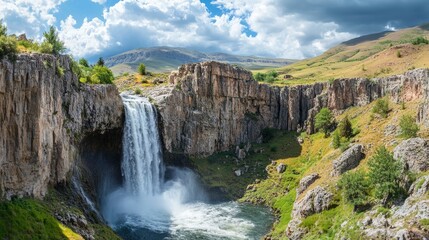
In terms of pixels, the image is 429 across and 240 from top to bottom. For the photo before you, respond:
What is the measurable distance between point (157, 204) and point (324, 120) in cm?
4259

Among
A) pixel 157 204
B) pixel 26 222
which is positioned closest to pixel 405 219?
pixel 26 222

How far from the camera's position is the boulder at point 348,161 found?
208ft

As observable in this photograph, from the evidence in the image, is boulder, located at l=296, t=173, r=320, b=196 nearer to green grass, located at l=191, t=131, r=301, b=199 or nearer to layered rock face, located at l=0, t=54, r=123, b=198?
green grass, located at l=191, t=131, r=301, b=199

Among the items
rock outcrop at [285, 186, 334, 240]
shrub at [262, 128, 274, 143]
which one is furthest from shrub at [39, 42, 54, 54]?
shrub at [262, 128, 274, 143]

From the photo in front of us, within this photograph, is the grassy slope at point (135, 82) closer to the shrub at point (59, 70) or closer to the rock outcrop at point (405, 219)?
the shrub at point (59, 70)

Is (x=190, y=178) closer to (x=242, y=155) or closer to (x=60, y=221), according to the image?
(x=242, y=155)

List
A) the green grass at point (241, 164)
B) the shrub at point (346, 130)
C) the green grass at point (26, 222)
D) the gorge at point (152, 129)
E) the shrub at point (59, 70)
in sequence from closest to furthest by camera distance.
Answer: the green grass at point (26, 222), the gorge at point (152, 129), the shrub at point (59, 70), the shrub at point (346, 130), the green grass at point (241, 164)

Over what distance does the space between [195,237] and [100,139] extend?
2536 centimetres

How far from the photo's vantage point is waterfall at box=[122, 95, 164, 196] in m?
76.2

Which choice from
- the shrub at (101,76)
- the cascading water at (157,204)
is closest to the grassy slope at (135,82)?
the cascading water at (157,204)

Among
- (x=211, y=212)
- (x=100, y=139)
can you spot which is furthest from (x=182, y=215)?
(x=100, y=139)

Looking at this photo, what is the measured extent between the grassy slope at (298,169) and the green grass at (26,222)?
31336 mm

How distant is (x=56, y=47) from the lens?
6244cm

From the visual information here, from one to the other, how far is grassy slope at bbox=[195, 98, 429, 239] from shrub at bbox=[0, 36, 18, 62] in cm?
4181
